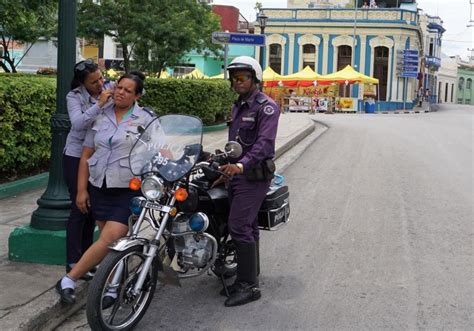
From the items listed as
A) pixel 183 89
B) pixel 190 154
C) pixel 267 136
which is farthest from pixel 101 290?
pixel 183 89

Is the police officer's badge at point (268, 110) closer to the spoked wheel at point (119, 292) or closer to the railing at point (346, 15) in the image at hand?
the spoked wheel at point (119, 292)

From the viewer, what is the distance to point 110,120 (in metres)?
4.51

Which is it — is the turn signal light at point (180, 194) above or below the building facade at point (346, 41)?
below

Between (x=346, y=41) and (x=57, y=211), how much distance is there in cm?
4702

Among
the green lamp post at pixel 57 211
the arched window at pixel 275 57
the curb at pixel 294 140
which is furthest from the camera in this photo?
the arched window at pixel 275 57

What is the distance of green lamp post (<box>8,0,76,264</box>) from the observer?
5195mm

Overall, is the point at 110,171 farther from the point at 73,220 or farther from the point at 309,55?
the point at 309,55

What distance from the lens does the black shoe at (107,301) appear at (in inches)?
158

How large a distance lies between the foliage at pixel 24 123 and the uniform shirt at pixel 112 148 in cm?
389

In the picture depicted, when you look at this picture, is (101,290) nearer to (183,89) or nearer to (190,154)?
(190,154)

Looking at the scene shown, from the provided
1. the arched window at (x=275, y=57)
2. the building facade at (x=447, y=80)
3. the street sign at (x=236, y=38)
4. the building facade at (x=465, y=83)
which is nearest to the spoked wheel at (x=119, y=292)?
the street sign at (x=236, y=38)

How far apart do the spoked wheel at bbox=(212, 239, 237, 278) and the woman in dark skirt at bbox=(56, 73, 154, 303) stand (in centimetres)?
95

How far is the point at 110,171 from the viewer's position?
14.6 feet

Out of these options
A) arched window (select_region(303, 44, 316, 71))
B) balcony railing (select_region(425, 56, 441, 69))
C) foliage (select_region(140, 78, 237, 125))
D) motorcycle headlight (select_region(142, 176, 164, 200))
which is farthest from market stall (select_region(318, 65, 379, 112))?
motorcycle headlight (select_region(142, 176, 164, 200))
